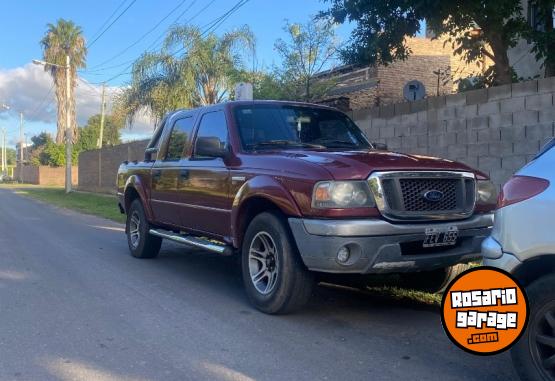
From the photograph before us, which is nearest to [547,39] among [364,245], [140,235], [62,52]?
[364,245]

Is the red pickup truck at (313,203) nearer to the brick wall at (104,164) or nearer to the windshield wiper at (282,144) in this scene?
the windshield wiper at (282,144)

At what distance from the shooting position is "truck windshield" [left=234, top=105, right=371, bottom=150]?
607cm

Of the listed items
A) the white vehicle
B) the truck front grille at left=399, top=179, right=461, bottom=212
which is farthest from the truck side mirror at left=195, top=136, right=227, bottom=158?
the white vehicle

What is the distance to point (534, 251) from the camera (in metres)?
3.23

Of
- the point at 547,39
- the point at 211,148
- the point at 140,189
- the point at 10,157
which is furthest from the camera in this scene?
the point at 10,157

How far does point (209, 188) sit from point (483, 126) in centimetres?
447

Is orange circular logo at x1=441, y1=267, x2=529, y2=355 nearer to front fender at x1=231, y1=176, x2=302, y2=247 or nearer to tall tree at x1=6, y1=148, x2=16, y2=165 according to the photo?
front fender at x1=231, y1=176, x2=302, y2=247

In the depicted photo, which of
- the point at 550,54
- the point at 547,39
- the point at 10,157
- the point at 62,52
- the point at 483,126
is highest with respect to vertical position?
the point at 62,52

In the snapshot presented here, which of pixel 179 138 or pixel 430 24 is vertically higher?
pixel 430 24

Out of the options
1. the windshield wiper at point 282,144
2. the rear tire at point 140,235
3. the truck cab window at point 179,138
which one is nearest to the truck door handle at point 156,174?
the truck cab window at point 179,138

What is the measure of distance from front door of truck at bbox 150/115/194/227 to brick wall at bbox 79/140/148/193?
13.9 meters

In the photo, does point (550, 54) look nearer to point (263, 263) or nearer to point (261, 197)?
point (261, 197)

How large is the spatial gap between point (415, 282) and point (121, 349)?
3.29 m

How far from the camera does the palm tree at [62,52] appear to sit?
4381cm
